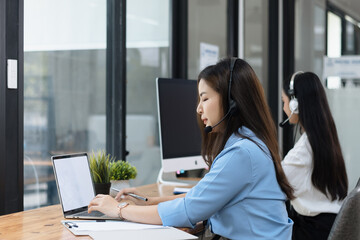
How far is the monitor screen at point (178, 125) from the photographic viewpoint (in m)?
2.34

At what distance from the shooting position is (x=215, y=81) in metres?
1.57

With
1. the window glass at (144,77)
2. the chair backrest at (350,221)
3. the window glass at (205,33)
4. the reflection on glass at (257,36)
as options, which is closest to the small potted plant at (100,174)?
the window glass at (144,77)

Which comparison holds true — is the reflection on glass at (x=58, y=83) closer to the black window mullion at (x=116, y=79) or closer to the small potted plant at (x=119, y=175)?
the black window mullion at (x=116, y=79)

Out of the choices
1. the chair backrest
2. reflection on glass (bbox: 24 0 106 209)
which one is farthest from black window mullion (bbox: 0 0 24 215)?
the chair backrest

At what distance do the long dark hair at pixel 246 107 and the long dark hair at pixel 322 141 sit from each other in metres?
0.83

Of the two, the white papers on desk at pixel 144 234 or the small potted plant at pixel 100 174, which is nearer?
the white papers on desk at pixel 144 234

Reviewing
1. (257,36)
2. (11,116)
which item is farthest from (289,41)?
(11,116)

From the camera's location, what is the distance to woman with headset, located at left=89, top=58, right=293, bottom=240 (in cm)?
142

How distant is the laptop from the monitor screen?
0.54 metres

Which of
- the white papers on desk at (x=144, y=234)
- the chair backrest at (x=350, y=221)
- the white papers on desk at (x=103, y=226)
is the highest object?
the chair backrest at (x=350, y=221)

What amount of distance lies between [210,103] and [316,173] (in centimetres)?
96

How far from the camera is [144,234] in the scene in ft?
4.47

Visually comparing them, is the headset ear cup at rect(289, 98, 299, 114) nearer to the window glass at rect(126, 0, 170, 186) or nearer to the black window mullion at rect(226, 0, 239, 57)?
the window glass at rect(126, 0, 170, 186)

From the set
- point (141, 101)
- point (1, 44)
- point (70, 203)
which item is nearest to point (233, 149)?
point (70, 203)
